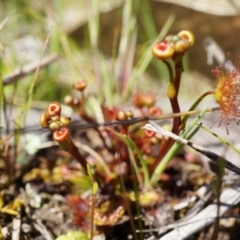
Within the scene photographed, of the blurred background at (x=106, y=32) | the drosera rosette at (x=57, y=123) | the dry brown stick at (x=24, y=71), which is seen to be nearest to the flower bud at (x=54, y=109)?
the drosera rosette at (x=57, y=123)

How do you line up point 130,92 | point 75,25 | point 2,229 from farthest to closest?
point 75,25
point 130,92
point 2,229

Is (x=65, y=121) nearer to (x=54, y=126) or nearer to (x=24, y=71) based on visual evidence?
(x=54, y=126)

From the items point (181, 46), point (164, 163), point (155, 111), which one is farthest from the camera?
point (155, 111)

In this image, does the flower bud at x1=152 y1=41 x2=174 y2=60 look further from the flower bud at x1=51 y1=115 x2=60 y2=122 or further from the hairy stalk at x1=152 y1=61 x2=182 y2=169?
the flower bud at x1=51 y1=115 x2=60 y2=122

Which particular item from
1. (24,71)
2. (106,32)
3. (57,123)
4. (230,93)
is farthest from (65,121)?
(106,32)

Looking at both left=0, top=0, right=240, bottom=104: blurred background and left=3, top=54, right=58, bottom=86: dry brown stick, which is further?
left=0, top=0, right=240, bottom=104: blurred background

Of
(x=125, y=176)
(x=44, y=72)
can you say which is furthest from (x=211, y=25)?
(x=125, y=176)

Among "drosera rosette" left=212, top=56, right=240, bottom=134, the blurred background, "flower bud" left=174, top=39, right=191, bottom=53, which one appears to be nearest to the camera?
"flower bud" left=174, top=39, right=191, bottom=53

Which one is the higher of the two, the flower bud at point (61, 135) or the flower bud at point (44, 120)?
the flower bud at point (44, 120)

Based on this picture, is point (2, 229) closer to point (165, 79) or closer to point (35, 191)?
point (35, 191)

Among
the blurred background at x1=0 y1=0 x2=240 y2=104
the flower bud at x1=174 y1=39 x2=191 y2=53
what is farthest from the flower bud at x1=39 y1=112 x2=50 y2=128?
the blurred background at x1=0 y1=0 x2=240 y2=104

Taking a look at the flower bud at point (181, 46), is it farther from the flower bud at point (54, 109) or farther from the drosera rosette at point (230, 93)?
the flower bud at point (54, 109)
